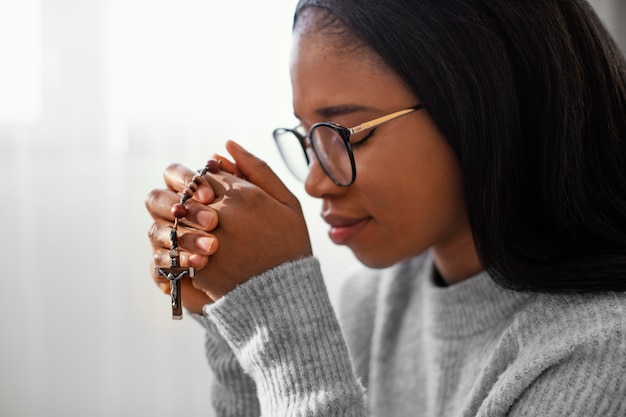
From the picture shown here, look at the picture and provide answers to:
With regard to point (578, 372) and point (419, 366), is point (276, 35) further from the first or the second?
point (578, 372)

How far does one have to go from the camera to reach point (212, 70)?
194cm

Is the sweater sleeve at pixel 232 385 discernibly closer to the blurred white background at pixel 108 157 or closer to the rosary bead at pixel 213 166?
the rosary bead at pixel 213 166

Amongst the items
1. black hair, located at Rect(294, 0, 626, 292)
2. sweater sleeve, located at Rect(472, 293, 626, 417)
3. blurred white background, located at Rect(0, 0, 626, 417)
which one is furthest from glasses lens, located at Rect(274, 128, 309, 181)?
blurred white background, located at Rect(0, 0, 626, 417)

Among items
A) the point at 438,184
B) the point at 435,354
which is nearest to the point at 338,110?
the point at 438,184

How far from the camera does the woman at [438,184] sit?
0.94 m

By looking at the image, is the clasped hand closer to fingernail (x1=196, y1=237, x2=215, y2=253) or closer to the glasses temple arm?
fingernail (x1=196, y1=237, x2=215, y2=253)

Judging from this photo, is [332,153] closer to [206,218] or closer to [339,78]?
[339,78]

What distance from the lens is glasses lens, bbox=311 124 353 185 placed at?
1.03 m

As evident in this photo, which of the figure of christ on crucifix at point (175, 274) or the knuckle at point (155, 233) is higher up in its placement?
the knuckle at point (155, 233)

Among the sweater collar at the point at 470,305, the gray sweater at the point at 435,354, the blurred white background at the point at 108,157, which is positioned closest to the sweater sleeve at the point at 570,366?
the gray sweater at the point at 435,354

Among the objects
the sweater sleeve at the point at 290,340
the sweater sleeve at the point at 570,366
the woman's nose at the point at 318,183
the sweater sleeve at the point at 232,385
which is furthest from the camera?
the sweater sleeve at the point at 232,385

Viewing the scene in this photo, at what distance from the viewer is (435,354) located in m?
1.15

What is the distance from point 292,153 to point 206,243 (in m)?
0.34

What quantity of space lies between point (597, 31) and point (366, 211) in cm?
41
